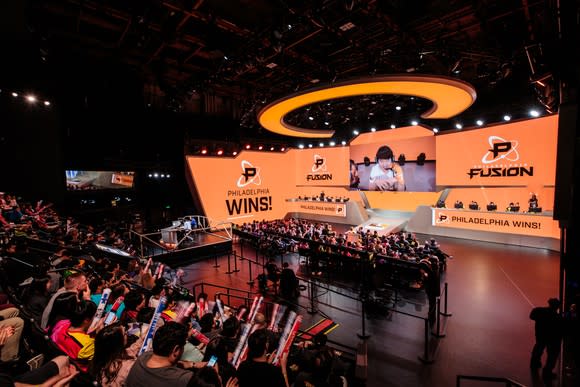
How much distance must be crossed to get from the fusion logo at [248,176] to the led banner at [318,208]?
137 inches

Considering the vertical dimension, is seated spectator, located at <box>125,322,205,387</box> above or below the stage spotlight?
below

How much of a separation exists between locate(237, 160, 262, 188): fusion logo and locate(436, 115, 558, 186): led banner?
10.7 meters

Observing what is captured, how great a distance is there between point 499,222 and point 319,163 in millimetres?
11186

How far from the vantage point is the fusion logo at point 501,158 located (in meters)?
11.4

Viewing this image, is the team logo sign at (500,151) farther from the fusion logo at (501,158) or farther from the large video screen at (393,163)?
the large video screen at (393,163)

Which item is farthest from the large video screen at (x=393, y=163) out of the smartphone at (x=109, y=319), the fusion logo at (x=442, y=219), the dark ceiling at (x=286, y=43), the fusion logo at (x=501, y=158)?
the smartphone at (x=109, y=319)

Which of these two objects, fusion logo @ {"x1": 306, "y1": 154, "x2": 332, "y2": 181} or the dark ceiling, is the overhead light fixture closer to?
the dark ceiling

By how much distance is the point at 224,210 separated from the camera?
1617 centimetres

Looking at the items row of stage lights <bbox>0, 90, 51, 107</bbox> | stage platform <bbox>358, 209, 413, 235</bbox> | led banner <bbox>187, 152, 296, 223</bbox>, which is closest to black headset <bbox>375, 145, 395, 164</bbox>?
stage platform <bbox>358, 209, 413, 235</bbox>

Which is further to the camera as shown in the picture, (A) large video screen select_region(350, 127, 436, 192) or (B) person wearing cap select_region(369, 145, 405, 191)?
(B) person wearing cap select_region(369, 145, 405, 191)

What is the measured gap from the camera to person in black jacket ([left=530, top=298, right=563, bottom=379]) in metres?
3.88

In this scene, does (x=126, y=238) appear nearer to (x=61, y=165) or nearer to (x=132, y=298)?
(x=61, y=165)

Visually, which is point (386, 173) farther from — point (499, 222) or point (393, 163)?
point (499, 222)

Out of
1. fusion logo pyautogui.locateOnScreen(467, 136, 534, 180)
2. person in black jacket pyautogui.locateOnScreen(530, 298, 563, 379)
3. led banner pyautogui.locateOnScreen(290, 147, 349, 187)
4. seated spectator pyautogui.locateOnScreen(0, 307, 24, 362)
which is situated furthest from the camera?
led banner pyautogui.locateOnScreen(290, 147, 349, 187)
